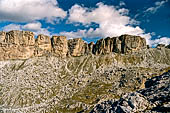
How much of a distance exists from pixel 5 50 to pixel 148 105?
200m

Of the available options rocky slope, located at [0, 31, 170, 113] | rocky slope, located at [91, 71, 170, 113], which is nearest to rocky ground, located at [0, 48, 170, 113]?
rocky slope, located at [0, 31, 170, 113]

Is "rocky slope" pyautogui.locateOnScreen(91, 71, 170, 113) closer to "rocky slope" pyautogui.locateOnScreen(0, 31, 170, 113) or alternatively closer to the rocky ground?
the rocky ground

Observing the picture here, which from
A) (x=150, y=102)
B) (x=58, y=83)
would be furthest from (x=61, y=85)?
(x=150, y=102)

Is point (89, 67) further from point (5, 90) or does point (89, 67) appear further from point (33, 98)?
point (5, 90)

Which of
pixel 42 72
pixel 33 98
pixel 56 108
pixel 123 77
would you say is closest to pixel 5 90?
pixel 33 98

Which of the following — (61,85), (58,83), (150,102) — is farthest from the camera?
(58,83)

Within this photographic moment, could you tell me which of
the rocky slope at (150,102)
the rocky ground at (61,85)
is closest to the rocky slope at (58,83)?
the rocky ground at (61,85)

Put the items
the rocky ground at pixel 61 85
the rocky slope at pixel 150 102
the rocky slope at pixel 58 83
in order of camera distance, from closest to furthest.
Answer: the rocky slope at pixel 150 102
the rocky ground at pixel 61 85
the rocky slope at pixel 58 83

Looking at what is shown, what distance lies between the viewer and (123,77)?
162750mm

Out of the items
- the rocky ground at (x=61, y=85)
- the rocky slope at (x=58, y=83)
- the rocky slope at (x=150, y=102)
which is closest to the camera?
the rocky slope at (x=150, y=102)

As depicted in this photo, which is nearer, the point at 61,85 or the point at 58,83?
the point at 61,85

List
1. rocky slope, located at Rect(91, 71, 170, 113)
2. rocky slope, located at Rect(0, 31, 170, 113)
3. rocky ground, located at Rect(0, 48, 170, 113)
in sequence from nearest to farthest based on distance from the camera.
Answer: rocky slope, located at Rect(91, 71, 170, 113), rocky ground, located at Rect(0, 48, 170, 113), rocky slope, located at Rect(0, 31, 170, 113)

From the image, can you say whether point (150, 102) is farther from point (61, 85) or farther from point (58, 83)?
point (58, 83)

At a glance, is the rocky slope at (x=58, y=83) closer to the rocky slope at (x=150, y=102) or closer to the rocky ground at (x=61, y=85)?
the rocky ground at (x=61, y=85)
